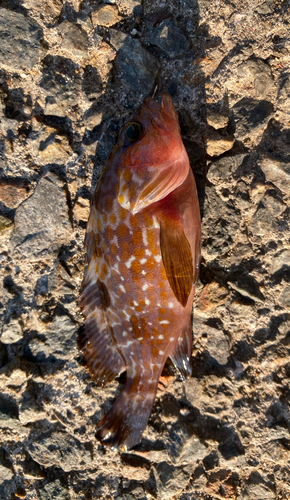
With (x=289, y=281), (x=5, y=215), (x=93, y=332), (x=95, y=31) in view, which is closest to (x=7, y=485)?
(x=93, y=332)

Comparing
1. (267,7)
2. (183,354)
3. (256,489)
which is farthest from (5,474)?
(267,7)

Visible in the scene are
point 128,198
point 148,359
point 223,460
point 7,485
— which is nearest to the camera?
point 128,198

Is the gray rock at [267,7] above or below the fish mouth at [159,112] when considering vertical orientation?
above

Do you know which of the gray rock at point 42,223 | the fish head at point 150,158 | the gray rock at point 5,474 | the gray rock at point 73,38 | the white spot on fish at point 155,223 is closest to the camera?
the fish head at point 150,158

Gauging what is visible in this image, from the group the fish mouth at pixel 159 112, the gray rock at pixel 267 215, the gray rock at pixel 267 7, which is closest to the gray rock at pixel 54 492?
the gray rock at pixel 267 215

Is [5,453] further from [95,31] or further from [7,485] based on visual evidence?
[95,31]

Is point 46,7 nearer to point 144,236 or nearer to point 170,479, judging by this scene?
point 144,236

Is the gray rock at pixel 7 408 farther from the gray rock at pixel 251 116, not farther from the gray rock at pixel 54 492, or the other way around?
the gray rock at pixel 251 116
